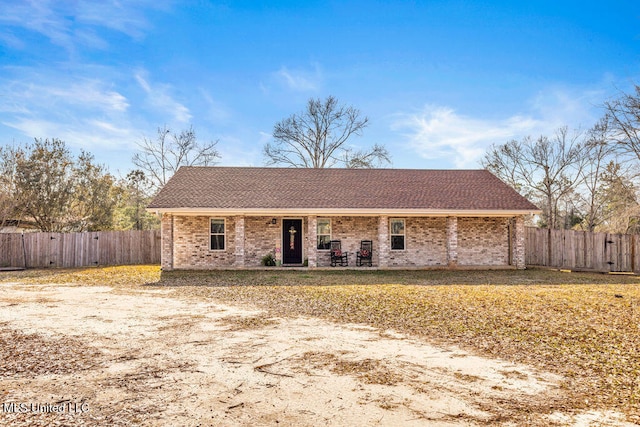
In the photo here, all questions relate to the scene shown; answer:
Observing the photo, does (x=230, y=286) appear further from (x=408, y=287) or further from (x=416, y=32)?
(x=416, y=32)

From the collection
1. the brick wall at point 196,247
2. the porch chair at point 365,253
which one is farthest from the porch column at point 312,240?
the brick wall at point 196,247

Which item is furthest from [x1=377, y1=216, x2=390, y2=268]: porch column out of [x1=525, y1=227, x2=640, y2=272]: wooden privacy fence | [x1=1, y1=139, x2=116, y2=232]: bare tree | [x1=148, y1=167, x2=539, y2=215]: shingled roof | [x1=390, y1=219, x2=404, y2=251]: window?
[x1=1, y1=139, x2=116, y2=232]: bare tree

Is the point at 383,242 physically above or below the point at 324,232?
below

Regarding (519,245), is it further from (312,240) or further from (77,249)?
(77,249)

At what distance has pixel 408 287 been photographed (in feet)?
40.6

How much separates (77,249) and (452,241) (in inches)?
669

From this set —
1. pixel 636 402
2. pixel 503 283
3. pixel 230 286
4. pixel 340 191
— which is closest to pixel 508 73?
pixel 340 191

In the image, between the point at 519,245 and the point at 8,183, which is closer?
the point at 519,245

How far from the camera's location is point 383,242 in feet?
56.9

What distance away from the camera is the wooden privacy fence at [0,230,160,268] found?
1972cm

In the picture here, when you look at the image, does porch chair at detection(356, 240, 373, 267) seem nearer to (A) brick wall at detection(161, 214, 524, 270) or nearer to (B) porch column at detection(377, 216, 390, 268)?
(A) brick wall at detection(161, 214, 524, 270)

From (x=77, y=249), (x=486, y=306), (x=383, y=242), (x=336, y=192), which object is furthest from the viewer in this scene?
(x=77, y=249)

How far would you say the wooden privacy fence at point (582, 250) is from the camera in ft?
55.1

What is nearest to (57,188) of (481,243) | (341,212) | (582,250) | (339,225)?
(339,225)
